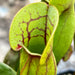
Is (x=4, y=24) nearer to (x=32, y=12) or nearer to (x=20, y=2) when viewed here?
(x=20, y=2)

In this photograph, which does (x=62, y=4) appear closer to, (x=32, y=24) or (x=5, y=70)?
(x=32, y=24)

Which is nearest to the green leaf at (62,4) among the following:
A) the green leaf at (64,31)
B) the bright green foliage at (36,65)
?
the green leaf at (64,31)

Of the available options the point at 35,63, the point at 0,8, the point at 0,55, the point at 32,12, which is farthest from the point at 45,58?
the point at 0,8

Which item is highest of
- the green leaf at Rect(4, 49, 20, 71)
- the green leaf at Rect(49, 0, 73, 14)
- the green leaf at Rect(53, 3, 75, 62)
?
the green leaf at Rect(49, 0, 73, 14)

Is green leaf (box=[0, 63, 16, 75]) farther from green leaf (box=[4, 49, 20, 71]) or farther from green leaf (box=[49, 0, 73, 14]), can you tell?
green leaf (box=[49, 0, 73, 14])

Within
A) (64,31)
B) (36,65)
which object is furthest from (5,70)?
(64,31)

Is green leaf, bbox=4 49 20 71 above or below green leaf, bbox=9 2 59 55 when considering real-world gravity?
below

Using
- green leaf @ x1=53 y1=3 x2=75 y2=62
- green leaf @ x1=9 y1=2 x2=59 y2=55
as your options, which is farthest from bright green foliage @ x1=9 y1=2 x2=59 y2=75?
green leaf @ x1=53 y1=3 x2=75 y2=62
